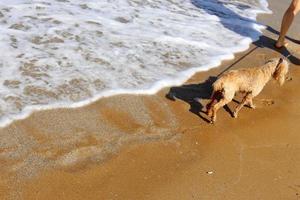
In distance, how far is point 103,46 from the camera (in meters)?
6.54

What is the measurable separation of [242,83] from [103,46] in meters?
2.12

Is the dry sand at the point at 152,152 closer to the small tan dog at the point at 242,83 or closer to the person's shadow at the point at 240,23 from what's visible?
the small tan dog at the point at 242,83

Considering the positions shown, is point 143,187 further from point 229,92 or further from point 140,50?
point 140,50

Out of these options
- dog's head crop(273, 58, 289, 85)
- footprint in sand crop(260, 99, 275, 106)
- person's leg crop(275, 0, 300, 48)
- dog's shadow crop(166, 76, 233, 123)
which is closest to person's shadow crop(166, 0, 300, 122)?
dog's shadow crop(166, 76, 233, 123)

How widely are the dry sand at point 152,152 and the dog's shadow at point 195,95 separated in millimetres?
13

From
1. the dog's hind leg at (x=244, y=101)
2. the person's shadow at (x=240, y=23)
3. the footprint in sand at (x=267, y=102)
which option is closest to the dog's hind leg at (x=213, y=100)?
the dog's hind leg at (x=244, y=101)

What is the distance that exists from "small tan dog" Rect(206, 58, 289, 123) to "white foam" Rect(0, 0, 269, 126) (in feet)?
2.65

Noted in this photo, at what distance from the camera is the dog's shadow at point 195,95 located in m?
5.42

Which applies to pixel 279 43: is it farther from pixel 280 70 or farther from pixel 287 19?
pixel 280 70

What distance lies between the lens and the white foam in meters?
5.40

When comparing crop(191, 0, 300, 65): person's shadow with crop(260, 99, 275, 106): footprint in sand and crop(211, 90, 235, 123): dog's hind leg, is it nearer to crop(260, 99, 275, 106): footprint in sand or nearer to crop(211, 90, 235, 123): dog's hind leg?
crop(260, 99, 275, 106): footprint in sand

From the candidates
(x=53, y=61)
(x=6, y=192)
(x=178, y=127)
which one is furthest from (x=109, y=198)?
(x=53, y=61)

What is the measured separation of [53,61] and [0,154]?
6.38ft

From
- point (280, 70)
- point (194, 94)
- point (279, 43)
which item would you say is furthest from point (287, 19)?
point (194, 94)
